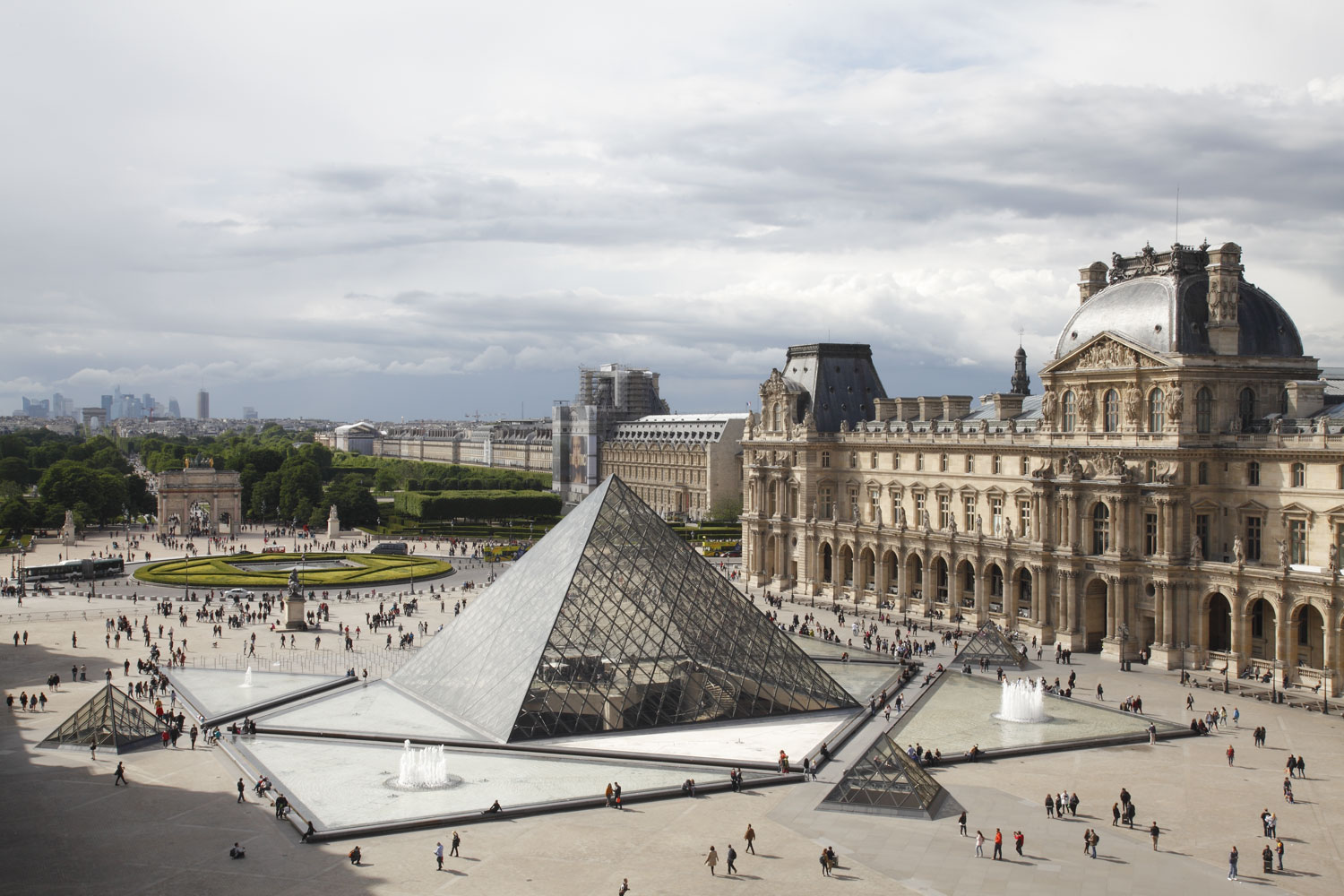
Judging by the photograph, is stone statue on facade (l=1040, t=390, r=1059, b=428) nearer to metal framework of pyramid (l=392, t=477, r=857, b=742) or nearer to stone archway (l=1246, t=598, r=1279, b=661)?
stone archway (l=1246, t=598, r=1279, b=661)

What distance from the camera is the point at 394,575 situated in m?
72.2

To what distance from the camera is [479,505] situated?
107 m

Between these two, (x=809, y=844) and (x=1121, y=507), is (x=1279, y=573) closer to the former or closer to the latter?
(x=1121, y=507)

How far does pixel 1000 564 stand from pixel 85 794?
1494 inches

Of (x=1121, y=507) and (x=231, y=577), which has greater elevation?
(x=1121, y=507)

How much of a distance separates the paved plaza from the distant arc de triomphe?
2553 inches

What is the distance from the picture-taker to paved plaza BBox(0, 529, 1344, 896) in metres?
24.7

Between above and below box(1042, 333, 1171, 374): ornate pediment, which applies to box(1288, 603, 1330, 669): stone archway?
below

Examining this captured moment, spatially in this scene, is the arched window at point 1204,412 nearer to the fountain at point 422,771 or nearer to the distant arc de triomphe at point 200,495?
the fountain at point 422,771

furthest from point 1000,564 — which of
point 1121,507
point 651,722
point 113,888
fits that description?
point 113,888

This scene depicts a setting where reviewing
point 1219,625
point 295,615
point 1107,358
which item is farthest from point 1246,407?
point 295,615

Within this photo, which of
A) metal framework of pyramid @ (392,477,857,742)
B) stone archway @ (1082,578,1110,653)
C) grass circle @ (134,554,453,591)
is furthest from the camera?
grass circle @ (134,554,453,591)

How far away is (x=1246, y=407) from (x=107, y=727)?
136ft

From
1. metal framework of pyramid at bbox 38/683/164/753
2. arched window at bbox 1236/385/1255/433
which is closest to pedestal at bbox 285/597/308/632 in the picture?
metal framework of pyramid at bbox 38/683/164/753
